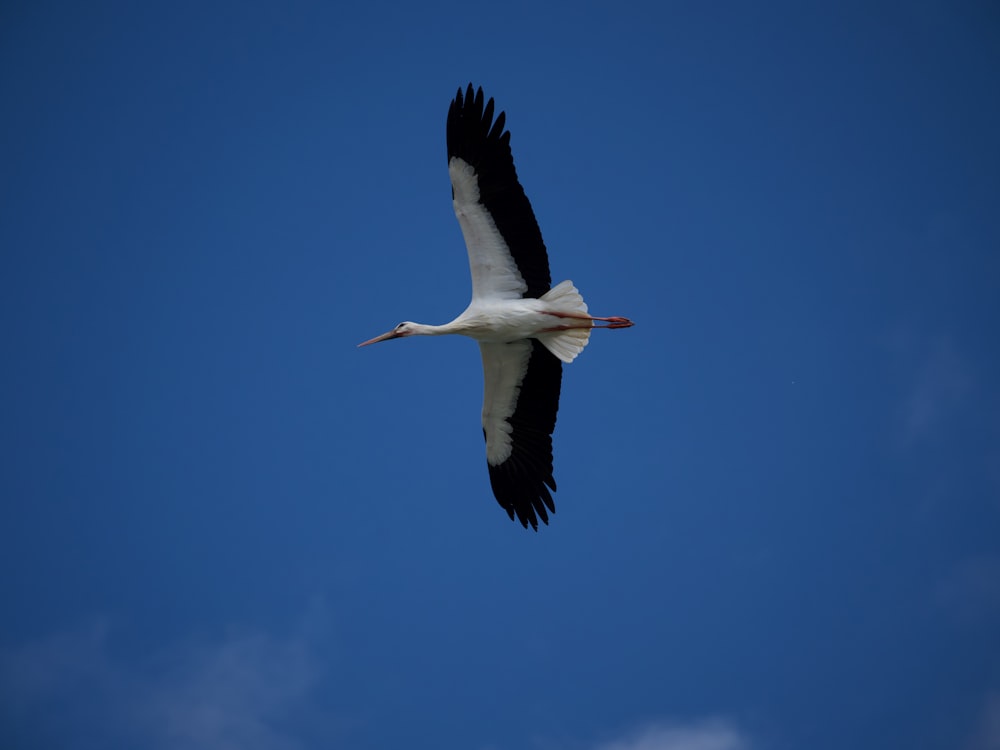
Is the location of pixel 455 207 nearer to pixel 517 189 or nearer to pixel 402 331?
pixel 517 189

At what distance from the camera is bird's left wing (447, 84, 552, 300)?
1074 cm

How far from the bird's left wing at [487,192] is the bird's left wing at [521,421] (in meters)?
1.00

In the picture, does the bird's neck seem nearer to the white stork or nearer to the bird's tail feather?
the white stork

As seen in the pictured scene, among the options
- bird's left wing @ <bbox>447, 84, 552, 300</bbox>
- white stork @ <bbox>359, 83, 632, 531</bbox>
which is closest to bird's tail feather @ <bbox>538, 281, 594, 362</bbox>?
white stork @ <bbox>359, 83, 632, 531</bbox>

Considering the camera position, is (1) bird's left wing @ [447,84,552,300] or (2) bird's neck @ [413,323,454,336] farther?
(2) bird's neck @ [413,323,454,336]

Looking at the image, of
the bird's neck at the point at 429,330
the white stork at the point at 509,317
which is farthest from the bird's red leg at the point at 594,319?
the bird's neck at the point at 429,330

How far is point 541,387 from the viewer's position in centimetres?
1184

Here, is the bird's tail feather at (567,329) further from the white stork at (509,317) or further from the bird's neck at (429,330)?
the bird's neck at (429,330)

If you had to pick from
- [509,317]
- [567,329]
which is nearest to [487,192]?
[509,317]

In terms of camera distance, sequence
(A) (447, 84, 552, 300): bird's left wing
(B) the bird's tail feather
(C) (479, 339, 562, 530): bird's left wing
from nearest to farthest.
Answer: (A) (447, 84, 552, 300): bird's left wing → (B) the bird's tail feather → (C) (479, 339, 562, 530): bird's left wing

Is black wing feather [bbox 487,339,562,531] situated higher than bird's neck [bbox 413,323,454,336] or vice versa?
bird's neck [bbox 413,323,454,336]

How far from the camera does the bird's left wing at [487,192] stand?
1074 cm

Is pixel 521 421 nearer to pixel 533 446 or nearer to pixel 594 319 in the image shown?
pixel 533 446

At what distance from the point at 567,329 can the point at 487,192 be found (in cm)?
155
